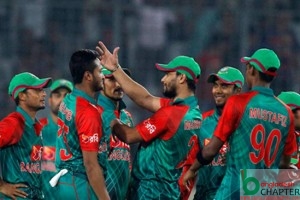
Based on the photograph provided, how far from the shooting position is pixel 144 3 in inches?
632

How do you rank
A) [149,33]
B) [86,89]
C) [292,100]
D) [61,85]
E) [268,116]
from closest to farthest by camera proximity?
[268,116], [86,89], [292,100], [61,85], [149,33]

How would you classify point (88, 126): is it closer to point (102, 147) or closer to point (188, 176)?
point (102, 147)

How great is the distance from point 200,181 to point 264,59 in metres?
1.99

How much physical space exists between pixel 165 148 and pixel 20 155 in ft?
4.25

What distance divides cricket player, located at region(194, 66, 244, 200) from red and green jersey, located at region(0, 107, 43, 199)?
1.67 m

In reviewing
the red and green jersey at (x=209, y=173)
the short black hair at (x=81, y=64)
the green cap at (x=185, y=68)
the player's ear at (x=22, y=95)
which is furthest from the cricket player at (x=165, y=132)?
the player's ear at (x=22, y=95)

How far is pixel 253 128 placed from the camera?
9.33 meters

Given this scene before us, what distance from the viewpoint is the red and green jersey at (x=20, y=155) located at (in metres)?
10.2

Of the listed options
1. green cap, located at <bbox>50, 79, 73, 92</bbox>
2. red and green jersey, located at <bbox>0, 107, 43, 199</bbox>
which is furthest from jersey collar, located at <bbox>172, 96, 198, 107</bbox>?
green cap, located at <bbox>50, 79, 73, 92</bbox>

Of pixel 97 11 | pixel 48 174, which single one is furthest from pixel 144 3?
pixel 48 174

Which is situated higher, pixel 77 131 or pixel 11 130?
pixel 77 131

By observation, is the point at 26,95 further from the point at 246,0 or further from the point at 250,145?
the point at 246,0

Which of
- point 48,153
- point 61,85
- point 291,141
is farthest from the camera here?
point 61,85

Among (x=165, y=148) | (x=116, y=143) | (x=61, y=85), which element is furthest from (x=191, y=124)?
(x=61, y=85)
